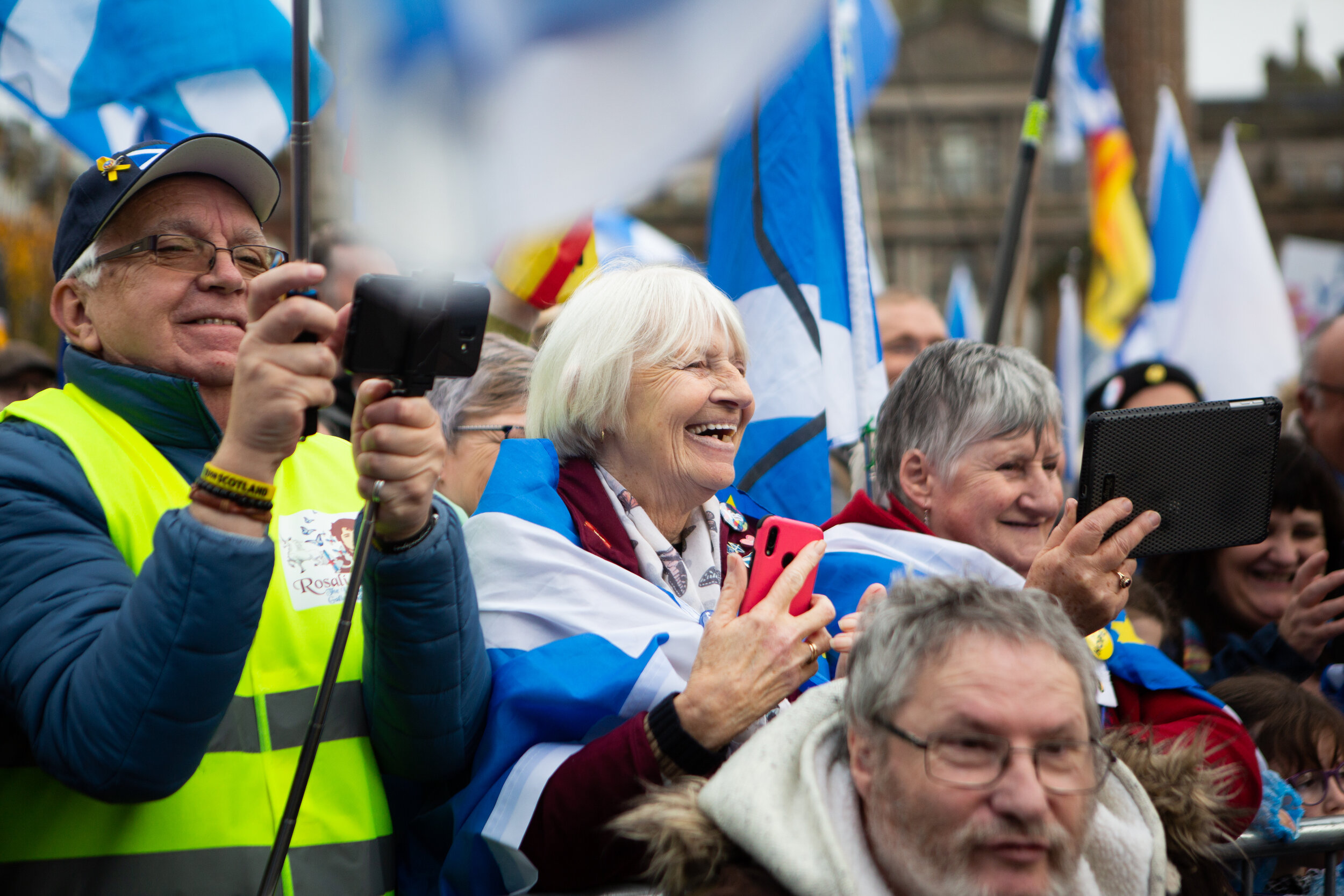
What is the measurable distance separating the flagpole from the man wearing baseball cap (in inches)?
112

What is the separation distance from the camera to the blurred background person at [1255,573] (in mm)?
3303

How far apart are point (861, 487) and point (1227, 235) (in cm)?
408

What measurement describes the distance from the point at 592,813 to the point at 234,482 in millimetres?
741

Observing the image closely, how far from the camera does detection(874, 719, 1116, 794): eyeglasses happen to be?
1576 mm

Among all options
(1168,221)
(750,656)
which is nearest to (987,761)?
(750,656)

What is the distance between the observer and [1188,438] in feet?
7.52

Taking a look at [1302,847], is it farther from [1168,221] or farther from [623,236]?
[1168,221]

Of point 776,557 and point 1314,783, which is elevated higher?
point 776,557

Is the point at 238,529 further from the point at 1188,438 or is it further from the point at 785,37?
the point at 1188,438

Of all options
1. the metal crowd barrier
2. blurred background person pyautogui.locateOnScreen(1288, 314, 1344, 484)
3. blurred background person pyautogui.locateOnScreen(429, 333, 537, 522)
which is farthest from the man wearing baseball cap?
blurred background person pyautogui.locateOnScreen(1288, 314, 1344, 484)

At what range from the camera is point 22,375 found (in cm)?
483

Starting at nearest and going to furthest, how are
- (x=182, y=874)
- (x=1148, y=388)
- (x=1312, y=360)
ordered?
(x=182, y=874) < (x=1312, y=360) < (x=1148, y=388)

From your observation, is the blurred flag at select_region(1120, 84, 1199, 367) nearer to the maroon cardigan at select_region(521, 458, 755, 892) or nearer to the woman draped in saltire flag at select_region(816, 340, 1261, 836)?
the woman draped in saltire flag at select_region(816, 340, 1261, 836)

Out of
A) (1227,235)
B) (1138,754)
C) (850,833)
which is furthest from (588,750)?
(1227,235)
